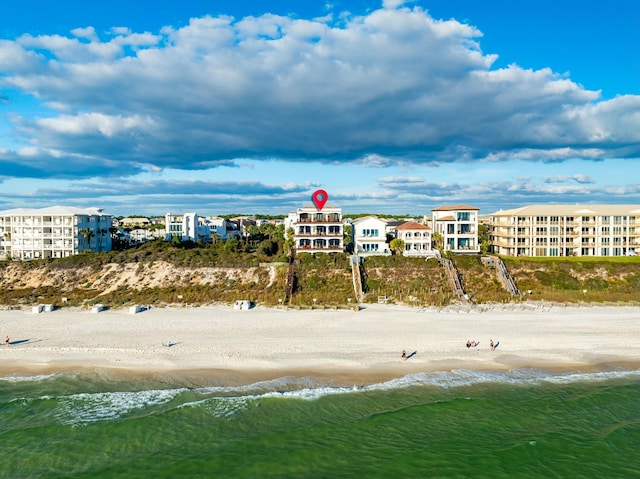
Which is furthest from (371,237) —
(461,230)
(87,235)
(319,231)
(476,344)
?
(87,235)

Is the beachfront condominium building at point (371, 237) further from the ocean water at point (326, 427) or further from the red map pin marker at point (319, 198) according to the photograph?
the ocean water at point (326, 427)

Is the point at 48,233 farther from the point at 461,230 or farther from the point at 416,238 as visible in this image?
the point at 461,230

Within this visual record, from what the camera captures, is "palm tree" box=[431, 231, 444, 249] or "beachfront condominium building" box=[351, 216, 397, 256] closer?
"beachfront condominium building" box=[351, 216, 397, 256]

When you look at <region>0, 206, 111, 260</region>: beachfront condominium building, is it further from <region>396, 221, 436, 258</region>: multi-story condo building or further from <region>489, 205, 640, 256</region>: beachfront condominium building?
<region>489, 205, 640, 256</region>: beachfront condominium building

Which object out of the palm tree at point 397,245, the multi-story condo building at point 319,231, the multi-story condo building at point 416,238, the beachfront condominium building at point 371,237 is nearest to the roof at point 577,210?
the multi-story condo building at point 416,238

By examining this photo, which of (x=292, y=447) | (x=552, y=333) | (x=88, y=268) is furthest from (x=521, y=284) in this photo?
(x=88, y=268)

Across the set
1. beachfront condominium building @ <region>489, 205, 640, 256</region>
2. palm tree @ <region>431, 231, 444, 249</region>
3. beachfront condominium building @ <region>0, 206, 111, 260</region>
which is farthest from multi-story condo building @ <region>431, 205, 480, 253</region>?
beachfront condominium building @ <region>0, 206, 111, 260</region>
